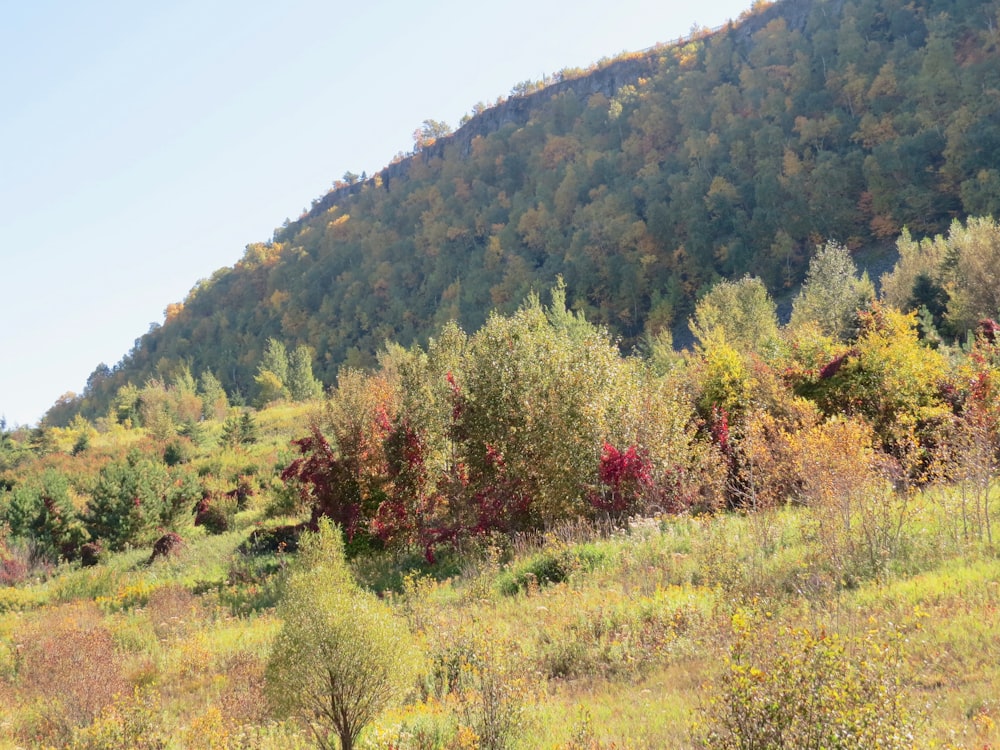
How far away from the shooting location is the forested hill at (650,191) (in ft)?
213

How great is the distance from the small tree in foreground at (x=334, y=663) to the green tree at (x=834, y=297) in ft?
106

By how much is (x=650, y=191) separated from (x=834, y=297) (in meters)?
48.6

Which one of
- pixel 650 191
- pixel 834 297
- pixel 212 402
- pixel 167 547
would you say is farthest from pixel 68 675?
pixel 650 191

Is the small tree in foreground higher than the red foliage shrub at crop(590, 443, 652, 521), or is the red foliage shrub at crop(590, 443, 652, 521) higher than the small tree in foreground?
the small tree in foreground

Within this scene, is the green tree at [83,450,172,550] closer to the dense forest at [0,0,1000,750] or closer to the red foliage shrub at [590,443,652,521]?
the dense forest at [0,0,1000,750]

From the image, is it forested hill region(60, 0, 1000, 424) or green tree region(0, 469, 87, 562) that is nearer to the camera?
green tree region(0, 469, 87, 562)

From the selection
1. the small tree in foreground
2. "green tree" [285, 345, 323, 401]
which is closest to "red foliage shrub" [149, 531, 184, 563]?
the small tree in foreground

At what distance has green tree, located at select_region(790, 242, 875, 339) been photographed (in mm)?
34250

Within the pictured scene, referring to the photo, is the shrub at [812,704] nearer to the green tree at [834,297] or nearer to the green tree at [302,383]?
the green tree at [834,297]

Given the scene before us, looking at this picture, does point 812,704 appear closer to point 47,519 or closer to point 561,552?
point 561,552

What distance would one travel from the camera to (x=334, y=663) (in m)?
5.56

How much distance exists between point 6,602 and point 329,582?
15384mm

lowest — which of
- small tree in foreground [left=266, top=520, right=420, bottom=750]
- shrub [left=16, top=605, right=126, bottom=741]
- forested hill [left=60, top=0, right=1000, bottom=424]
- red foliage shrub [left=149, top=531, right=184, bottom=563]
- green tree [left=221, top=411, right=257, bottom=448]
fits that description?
red foliage shrub [left=149, top=531, right=184, bottom=563]

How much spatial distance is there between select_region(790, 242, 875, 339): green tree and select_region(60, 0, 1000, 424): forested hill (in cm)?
2489
